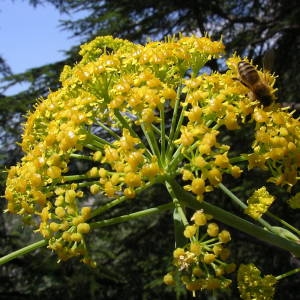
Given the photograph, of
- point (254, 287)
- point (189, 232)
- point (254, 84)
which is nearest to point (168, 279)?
point (189, 232)

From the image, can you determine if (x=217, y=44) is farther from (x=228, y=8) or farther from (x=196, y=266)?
(x=228, y=8)

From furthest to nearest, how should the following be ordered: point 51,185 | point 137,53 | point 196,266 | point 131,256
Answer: point 131,256 → point 137,53 → point 51,185 → point 196,266

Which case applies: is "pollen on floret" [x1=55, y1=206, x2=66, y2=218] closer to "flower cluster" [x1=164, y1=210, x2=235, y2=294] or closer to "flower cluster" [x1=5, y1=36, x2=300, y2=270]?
"flower cluster" [x1=5, y1=36, x2=300, y2=270]

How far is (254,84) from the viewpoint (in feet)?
10.1

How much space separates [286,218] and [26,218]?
5227 millimetres

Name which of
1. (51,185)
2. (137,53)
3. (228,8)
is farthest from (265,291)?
(228,8)

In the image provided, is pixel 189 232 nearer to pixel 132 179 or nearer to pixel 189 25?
pixel 132 179

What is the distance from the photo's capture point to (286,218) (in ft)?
23.6

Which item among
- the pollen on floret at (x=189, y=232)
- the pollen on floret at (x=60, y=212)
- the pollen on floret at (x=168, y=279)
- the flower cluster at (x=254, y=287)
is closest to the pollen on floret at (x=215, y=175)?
the pollen on floret at (x=189, y=232)

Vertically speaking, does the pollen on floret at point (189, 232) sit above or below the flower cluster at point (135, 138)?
below

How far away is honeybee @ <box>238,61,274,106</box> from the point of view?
299cm

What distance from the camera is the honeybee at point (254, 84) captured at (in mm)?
2994

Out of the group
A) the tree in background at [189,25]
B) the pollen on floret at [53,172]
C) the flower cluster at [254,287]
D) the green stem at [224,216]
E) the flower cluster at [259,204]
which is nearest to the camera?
the green stem at [224,216]

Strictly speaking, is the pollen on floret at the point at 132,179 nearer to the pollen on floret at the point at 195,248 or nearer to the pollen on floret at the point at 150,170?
the pollen on floret at the point at 150,170
